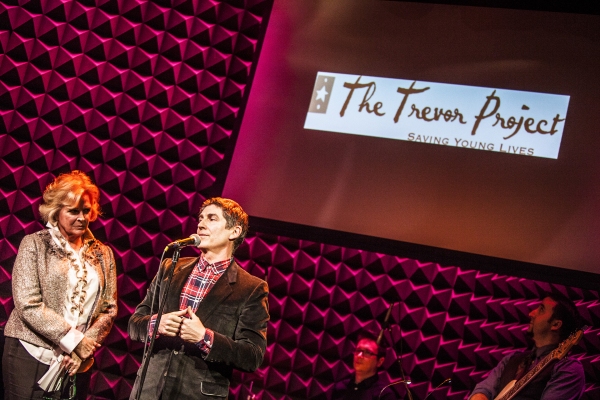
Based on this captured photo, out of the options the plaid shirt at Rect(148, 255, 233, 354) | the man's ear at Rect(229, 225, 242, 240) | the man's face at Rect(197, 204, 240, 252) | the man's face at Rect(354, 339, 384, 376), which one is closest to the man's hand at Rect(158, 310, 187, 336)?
the plaid shirt at Rect(148, 255, 233, 354)

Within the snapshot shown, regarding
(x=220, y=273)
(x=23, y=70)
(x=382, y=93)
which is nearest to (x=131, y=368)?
(x=220, y=273)

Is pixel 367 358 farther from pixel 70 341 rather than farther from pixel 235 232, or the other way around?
pixel 70 341

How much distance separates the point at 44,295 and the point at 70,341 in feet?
0.95

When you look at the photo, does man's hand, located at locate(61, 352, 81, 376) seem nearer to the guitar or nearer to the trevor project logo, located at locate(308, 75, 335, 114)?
the guitar

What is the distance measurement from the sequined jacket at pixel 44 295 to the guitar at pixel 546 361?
232cm

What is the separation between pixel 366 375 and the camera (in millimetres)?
4367

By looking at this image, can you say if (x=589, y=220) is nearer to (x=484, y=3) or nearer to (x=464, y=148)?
(x=464, y=148)

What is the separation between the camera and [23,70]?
Result: 203 inches

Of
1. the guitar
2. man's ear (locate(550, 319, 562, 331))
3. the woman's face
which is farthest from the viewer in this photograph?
man's ear (locate(550, 319, 562, 331))

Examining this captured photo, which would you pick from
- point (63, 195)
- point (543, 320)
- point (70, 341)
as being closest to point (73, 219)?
point (63, 195)

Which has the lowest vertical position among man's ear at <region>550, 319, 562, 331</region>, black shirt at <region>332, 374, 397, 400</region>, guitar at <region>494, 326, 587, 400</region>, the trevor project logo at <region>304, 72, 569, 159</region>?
black shirt at <region>332, 374, 397, 400</region>

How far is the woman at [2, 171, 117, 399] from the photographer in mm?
3227

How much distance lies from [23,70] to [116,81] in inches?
30.0

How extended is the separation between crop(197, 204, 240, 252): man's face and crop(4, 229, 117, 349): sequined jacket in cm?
80
